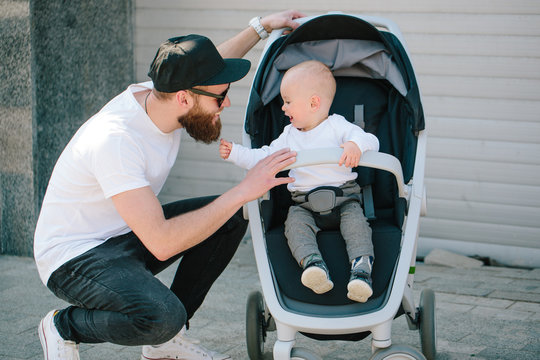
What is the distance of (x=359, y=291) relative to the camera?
2.84 meters

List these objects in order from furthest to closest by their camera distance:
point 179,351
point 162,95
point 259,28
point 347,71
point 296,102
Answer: point 259,28 < point 347,71 < point 179,351 < point 296,102 < point 162,95

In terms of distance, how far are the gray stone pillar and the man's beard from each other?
8.32 ft

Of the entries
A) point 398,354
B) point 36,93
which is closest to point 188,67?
point 398,354

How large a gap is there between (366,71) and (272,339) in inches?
58.6

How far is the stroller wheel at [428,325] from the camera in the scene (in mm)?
3248

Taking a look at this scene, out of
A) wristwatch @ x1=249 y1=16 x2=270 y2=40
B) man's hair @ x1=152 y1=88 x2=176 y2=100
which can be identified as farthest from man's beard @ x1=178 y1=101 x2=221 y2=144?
wristwatch @ x1=249 y1=16 x2=270 y2=40

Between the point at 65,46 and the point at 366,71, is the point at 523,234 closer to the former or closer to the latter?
the point at 366,71

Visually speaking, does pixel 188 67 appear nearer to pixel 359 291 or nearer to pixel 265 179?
pixel 265 179

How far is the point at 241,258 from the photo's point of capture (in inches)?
223

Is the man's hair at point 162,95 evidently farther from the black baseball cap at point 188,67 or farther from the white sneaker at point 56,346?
the white sneaker at point 56,346

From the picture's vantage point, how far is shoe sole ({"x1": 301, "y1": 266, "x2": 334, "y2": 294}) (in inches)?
112

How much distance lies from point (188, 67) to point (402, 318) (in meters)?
1.98

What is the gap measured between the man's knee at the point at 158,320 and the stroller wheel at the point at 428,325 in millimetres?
1099

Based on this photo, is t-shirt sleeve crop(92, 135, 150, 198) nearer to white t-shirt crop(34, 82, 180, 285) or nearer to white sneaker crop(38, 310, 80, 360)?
white t-shirt crop(34, 82, 180, 285)
